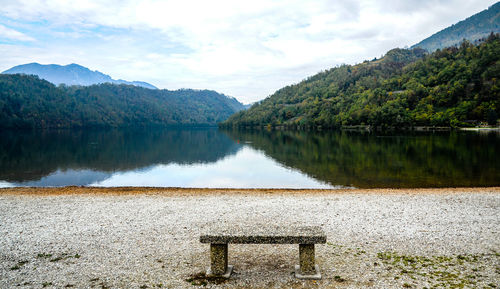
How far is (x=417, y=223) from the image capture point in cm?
1049

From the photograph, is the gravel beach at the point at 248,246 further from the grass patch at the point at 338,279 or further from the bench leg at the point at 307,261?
the bench leg at the point at 307,261

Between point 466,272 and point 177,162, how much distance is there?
36341mm

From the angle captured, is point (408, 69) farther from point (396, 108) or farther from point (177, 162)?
point (177, 162)

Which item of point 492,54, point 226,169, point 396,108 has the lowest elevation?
point 226,169

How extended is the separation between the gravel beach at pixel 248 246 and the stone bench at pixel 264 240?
0.85ft

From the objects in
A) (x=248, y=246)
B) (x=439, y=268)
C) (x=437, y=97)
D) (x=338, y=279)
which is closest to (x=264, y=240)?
(x=338, y=279)

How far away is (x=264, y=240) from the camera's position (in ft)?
20.8

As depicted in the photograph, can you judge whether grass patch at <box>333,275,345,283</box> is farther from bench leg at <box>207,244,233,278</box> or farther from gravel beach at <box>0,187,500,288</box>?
bench leg at <box>207,244,233,278</box>

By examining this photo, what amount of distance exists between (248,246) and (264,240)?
7.40 ft

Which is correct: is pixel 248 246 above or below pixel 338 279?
below

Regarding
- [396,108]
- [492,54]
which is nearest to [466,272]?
[396,108]

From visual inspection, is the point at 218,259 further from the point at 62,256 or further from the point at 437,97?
the point at 437,97

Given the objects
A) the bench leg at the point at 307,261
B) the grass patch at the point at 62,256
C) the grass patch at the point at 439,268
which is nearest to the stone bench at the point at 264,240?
the bench leg at the point at 307,261

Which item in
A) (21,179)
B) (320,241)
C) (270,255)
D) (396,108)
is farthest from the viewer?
(396,108)
